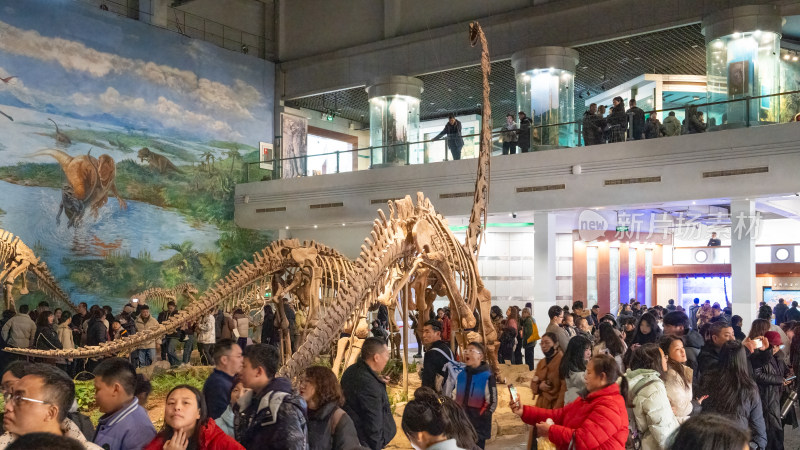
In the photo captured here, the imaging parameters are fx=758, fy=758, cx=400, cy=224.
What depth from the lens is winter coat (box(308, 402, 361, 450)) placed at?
13.3 ft

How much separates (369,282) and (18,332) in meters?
6.77

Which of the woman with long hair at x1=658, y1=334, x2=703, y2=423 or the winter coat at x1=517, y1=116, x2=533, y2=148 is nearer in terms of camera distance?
the woman with long hair at x1=658, y1=334, x2=703, y2=423

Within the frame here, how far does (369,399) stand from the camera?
4867 millimetres

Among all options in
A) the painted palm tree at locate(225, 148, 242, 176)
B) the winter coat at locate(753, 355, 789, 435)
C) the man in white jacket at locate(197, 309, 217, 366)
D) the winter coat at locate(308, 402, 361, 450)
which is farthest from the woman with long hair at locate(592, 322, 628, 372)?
the painted palm tree at locate(225, 148, 242, 176)

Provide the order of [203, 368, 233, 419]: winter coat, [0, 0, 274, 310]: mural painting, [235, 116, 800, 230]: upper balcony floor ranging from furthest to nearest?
[0, 0, 274, 310]: mural painting, [235, 116, 800, 230]: upper balcony floor, [203, 368, 233, 419]: winter coat

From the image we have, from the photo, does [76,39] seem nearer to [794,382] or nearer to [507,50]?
[507,50]

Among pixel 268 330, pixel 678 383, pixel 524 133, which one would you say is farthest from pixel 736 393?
pixel 524 133

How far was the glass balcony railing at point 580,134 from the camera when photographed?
14711mm

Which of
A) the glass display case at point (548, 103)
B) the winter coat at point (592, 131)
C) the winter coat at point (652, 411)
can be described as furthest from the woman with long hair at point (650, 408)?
the glass display case at point (548, 103)

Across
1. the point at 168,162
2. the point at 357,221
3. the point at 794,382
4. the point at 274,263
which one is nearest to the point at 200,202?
the point at 168,162

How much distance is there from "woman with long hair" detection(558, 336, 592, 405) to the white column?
10994 mm

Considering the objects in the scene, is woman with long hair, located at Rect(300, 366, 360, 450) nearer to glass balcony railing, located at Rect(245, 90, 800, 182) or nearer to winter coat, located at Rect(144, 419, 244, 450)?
winter coat, located at Rect(144, 419, 244, 450)

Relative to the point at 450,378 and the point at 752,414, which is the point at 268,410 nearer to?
the point at 450,378

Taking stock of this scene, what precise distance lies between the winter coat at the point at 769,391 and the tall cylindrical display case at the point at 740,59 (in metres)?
9.15
